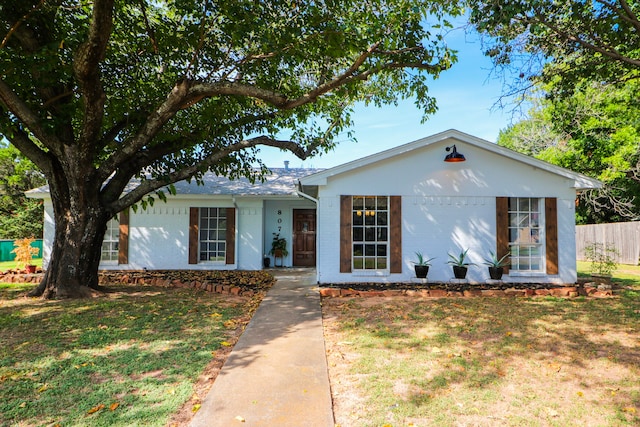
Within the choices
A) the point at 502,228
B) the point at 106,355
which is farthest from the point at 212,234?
the point at 502,228

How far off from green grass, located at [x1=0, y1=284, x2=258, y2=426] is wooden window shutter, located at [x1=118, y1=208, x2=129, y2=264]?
464 cm

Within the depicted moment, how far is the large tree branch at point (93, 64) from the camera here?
19.1 ft

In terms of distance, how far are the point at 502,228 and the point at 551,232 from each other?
4.14ft

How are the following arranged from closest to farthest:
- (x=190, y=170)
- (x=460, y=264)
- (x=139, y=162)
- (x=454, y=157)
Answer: (x=139, y=162), (x=190, y=170), (x=454, y=157), (x=460, y=264)

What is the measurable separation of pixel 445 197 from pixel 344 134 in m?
4.34

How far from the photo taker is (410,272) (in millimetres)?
9789

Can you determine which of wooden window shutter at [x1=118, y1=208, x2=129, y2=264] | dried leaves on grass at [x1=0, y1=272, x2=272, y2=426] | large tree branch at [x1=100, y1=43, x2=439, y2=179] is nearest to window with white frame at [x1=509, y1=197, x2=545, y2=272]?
large tree branch at [x1=100, y1=43, x2=439, y2=179]

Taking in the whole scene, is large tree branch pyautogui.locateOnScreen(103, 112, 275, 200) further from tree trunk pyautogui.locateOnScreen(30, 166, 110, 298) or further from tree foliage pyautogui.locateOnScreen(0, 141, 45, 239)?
tree foliage pyautogui.locateOnScreen(0, 141, 45, 239)

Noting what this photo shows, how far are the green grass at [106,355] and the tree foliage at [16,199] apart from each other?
60.7 ft

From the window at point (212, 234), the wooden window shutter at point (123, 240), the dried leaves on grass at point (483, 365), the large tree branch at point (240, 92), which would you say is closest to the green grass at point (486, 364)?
the dried leaves on grass at point (483, 365)

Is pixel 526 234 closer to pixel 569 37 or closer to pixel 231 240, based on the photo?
pixel 569 37

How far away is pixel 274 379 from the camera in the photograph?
12.7ft

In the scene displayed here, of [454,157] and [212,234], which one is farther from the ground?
[454,157]

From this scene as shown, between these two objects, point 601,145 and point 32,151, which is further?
point 601,145
